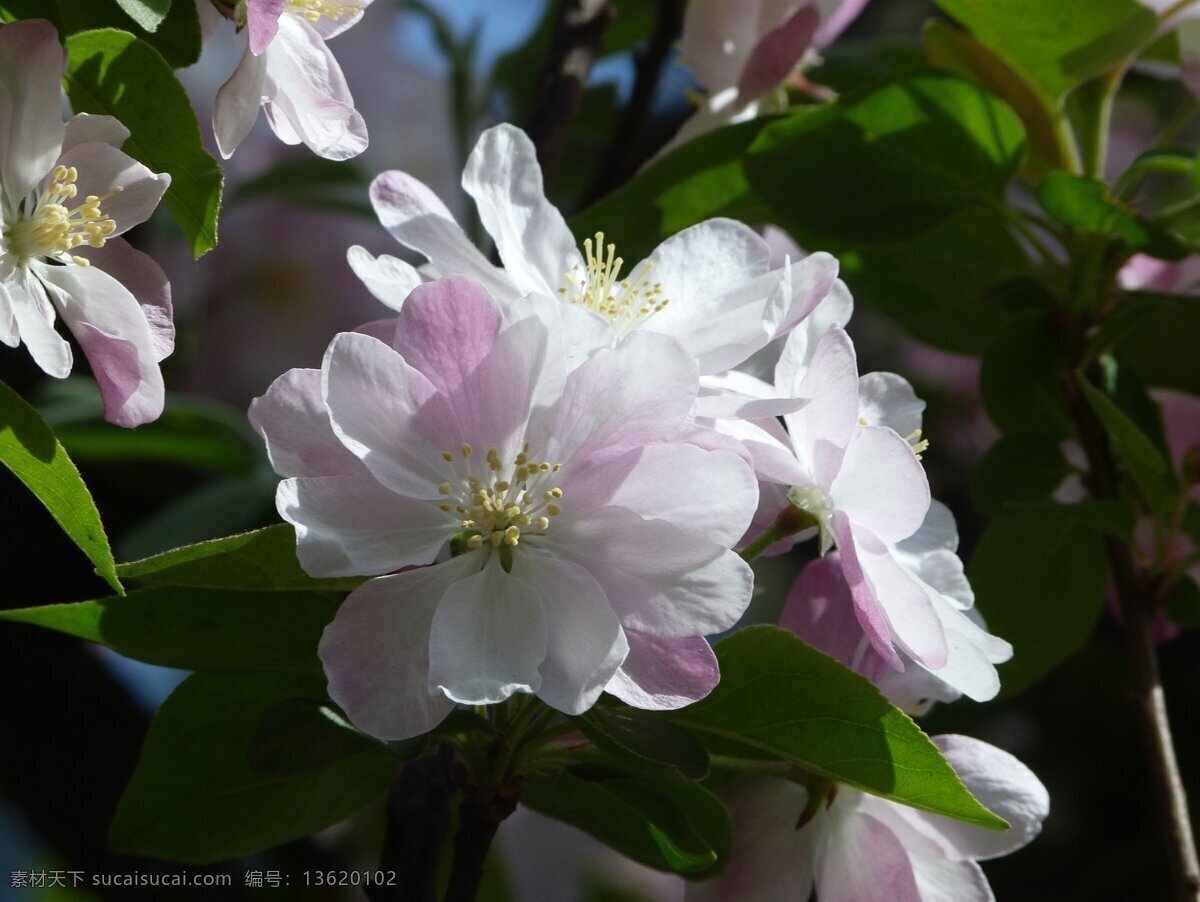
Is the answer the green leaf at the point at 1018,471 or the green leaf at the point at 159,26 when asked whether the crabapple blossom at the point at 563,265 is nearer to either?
the green leaf at the point at 159,26

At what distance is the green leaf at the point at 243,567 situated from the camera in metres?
0.54

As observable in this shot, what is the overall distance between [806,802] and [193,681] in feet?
0.95

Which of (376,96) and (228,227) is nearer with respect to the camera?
(228,227)

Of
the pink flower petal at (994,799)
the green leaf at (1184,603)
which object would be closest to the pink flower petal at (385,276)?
the pink flower petal at (994,799)

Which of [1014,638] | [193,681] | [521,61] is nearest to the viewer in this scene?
[193,681]

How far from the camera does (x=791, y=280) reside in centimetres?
58

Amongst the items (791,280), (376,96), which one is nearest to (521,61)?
(376,96)

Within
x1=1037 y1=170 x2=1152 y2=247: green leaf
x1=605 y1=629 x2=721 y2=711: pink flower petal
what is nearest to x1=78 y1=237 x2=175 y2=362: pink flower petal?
x1=605 y1=629 x2=721 y2=711: pink flower petal

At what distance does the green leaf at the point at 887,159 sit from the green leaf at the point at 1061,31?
0.05 meters

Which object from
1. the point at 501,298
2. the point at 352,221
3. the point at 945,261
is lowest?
the point at 352,221

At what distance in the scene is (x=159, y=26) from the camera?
607 mm

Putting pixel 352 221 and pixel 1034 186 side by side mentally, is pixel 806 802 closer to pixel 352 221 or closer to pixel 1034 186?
pixel 1034 186

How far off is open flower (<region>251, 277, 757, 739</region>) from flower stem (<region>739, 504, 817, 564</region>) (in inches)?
3.3

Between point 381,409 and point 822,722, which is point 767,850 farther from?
point 381,409
